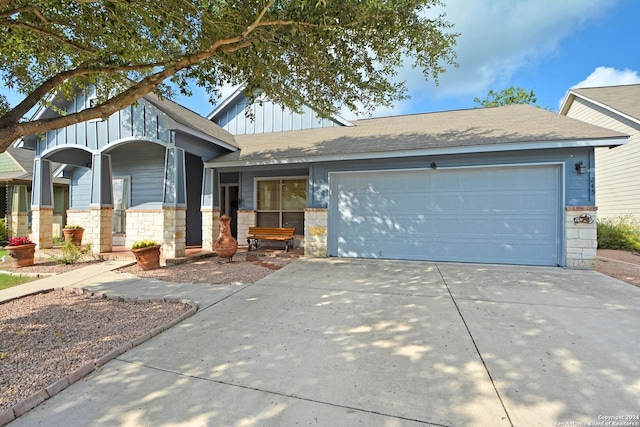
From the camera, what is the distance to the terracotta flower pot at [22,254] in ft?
23.0

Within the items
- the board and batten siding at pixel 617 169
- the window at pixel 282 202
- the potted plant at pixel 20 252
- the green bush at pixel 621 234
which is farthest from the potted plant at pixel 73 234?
the board and batten siding at pixel 617 169

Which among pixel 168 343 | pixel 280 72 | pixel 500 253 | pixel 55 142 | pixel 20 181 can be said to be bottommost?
pixel 168 343

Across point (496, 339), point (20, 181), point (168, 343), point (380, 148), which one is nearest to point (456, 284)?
point (496, 339)

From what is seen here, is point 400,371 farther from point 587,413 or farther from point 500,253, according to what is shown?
point 500,253

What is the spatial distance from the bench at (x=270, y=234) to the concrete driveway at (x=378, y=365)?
416 centimetres

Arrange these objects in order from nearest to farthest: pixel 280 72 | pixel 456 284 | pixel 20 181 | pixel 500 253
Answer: pixel 456 284, pixel 280 72, pixel 500 253, pixel 20 181

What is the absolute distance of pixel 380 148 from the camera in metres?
7.48

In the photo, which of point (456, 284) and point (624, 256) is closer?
point (456, 284)

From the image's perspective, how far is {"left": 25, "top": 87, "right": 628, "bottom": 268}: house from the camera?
6723mm

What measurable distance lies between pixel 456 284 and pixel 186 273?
5810mm

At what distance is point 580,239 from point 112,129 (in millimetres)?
12517

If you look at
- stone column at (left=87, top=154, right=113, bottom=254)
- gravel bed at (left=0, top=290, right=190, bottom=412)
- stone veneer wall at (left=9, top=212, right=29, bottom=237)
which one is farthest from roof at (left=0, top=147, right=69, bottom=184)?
gravel bed at (left=0, top=290, right=190, bottom=412)

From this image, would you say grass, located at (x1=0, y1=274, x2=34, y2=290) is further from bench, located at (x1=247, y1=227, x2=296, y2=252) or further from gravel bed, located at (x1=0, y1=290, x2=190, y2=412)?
bench, located at (x1=247, y1=227, x2=296, y2=252)

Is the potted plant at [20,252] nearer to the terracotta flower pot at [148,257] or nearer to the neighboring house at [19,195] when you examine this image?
the terracotta flower pot at [148,257]
